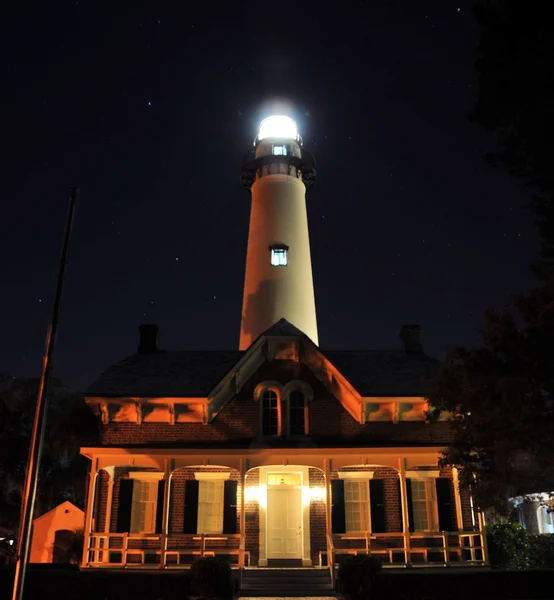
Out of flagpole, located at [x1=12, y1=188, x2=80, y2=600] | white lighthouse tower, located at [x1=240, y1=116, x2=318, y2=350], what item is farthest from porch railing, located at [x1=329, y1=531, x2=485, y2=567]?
white lighthouse tower, located at [x1=240, y1=116, x2=318, y2=350]

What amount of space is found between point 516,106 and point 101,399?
45.7 feet

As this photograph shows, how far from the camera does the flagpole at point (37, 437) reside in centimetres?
1019

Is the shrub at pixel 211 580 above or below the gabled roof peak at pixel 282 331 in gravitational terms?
below

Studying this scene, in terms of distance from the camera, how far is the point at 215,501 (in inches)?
766

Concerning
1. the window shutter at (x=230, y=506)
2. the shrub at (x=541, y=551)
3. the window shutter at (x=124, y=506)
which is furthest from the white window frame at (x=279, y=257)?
the shrub at (x=541, y=551)

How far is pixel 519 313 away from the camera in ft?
42.9

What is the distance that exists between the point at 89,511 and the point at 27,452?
12867 millimetres

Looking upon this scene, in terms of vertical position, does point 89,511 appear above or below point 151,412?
below

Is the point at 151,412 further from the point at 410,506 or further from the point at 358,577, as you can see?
the point at 410,506


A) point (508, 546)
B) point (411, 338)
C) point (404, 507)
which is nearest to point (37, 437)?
point (404, 507)

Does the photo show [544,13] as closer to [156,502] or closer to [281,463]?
[281,463]

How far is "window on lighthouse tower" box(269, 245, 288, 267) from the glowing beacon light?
7.92 metres

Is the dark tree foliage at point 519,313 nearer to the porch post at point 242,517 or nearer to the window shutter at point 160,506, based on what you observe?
the porch post at point 242,517

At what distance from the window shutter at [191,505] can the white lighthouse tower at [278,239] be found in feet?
30.5
